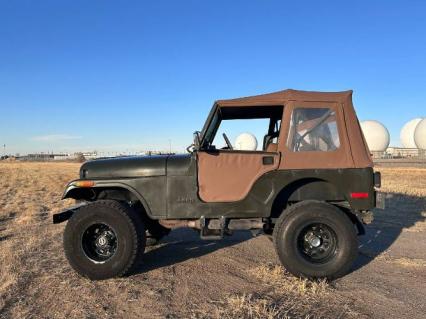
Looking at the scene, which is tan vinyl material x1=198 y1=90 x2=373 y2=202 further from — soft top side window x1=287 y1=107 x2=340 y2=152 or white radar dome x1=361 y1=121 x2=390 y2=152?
white radar dome x1=361 y1=121 x2=390 y2=152

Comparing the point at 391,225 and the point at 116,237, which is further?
the point at 391,225

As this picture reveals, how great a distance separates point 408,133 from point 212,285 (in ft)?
275

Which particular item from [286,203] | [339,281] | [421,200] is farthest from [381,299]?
[421,200]

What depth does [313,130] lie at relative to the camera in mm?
5672

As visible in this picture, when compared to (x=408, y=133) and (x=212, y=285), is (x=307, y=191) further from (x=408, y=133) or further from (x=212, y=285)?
(x=408, y=133)

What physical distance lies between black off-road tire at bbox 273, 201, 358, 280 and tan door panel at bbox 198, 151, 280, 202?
0.60m

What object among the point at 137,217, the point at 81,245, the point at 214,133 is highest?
the point at 214,133

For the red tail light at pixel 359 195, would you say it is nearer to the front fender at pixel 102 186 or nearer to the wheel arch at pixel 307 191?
the wheel arch at pixel 307 191

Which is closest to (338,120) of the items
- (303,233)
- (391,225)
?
(303,233)

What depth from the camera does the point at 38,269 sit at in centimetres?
563

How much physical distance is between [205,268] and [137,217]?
1156 millimetres

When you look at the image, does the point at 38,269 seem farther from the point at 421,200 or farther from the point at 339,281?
the point at 421,200

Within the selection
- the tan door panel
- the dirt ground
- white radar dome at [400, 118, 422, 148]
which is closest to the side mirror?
the tan door panel

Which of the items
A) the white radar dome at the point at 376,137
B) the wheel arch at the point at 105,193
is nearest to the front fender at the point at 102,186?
the wheel arch at the point at 105,193
